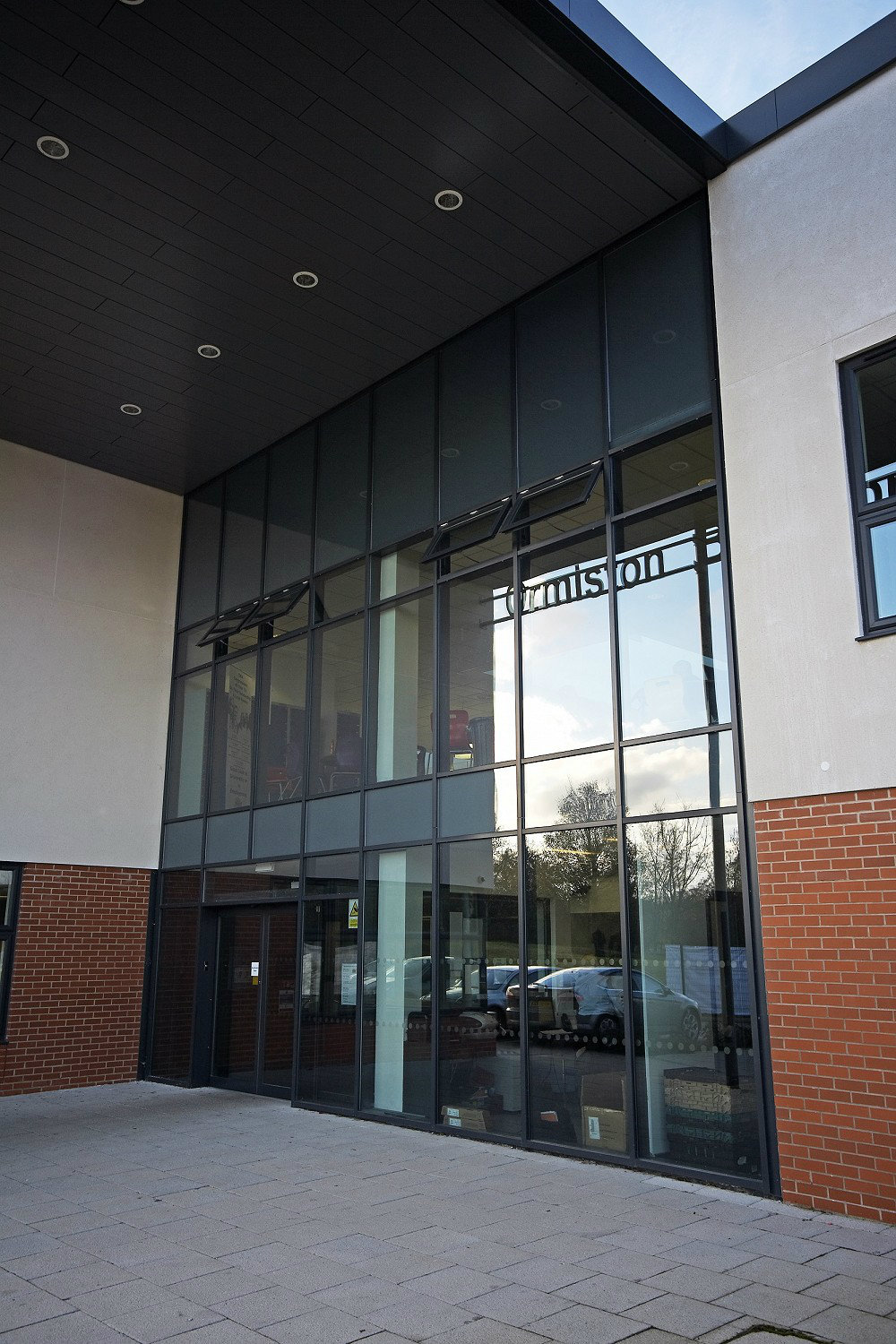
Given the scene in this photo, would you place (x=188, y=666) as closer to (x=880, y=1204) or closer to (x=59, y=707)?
(x=59, y=707)

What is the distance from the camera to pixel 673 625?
25.4ft

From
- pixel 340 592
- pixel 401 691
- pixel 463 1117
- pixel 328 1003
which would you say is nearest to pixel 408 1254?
pixel 463 1117

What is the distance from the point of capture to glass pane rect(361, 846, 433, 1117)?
354 inches

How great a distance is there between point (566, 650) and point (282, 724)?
4106 mm

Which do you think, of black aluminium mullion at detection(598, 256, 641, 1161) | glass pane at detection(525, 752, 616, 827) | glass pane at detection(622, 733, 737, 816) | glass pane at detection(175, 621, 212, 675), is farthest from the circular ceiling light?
glass pane at detection(175, 621, 212, 675)

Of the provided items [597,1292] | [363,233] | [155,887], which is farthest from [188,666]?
[597,1292]

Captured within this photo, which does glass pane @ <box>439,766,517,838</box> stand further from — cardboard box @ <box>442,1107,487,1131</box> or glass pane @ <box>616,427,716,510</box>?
glass pane @ <box>616,427,716,510</box>

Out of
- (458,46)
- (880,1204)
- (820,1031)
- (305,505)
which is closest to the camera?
(880,1204)

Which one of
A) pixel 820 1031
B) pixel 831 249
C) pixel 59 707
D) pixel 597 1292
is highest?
pixel 831 249

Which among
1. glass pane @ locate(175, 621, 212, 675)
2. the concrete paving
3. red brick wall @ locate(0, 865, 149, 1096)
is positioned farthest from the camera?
glass pane @ locate(175, 621, 212, 675)

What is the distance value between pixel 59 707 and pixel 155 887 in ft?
8.22

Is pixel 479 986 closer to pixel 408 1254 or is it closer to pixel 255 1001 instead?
pixel 408 1254

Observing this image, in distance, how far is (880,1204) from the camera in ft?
19.4

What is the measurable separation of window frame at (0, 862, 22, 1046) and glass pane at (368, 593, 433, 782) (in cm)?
466
